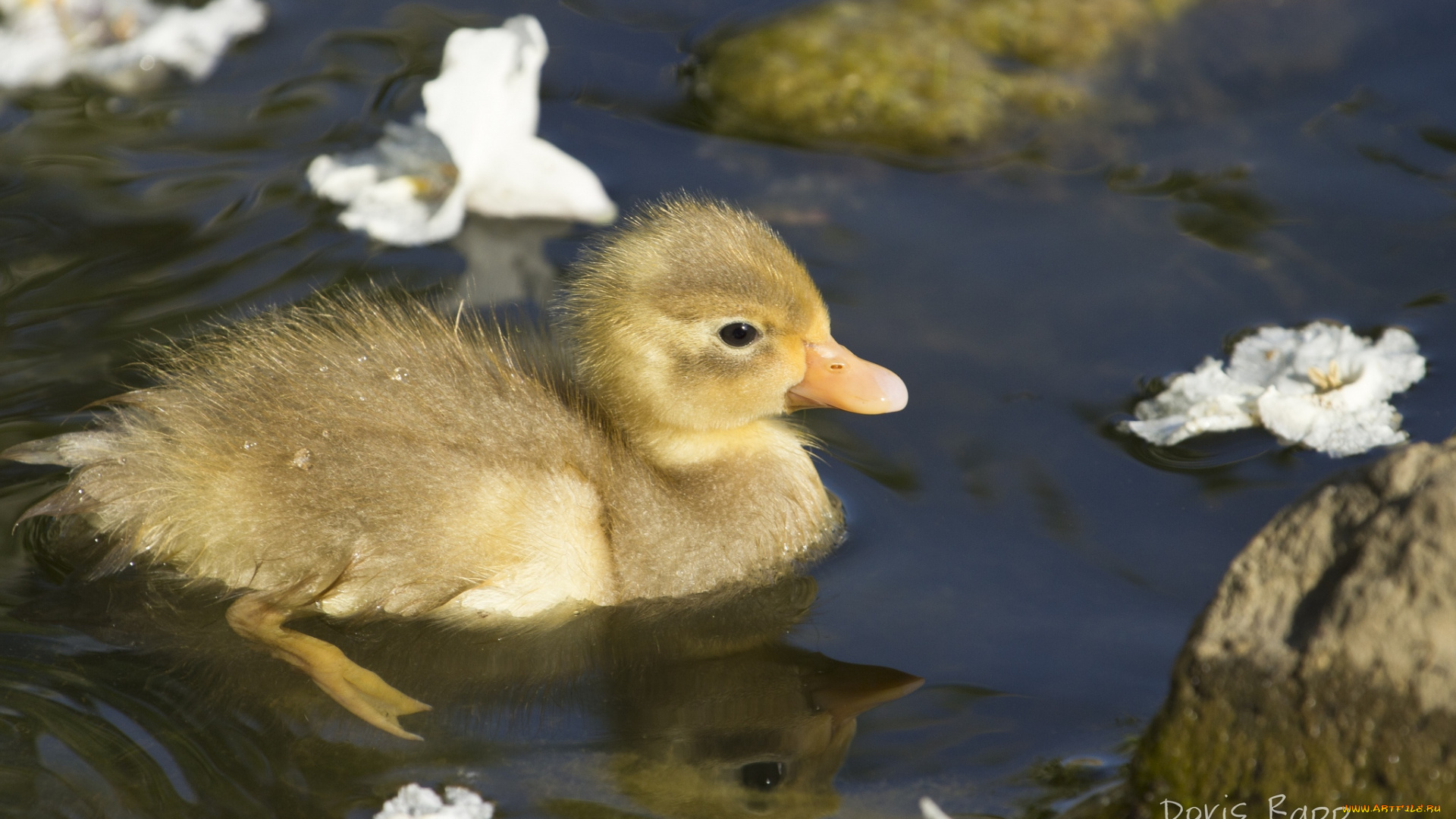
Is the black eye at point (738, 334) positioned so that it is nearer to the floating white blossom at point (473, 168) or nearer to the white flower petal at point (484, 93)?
the floating white blossom at point (473, 168)

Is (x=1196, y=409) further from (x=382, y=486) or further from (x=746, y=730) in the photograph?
(x=382, y=486)

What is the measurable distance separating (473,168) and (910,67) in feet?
5.60

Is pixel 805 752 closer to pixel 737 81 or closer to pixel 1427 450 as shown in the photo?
pixel 1427 450

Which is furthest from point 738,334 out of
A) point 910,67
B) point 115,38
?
point 115,38

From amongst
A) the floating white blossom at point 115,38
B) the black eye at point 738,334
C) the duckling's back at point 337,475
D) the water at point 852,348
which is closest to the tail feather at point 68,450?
the duckling's back at point 337,475

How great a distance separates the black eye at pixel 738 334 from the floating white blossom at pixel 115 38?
2.92 m

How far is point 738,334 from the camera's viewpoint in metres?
3.48

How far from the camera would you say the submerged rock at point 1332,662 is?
215 centimetres

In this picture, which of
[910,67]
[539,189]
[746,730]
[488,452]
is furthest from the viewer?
[910,67]

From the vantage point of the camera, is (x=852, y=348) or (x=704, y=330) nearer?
(x=704, y=330)

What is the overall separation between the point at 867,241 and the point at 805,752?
6.64 ft

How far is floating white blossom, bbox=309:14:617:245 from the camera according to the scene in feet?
15.0

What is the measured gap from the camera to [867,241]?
4449 millimetres

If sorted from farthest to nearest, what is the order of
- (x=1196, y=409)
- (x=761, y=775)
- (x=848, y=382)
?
(x=1196, y=409), (x=848, y=382), (x=761, y=775)
